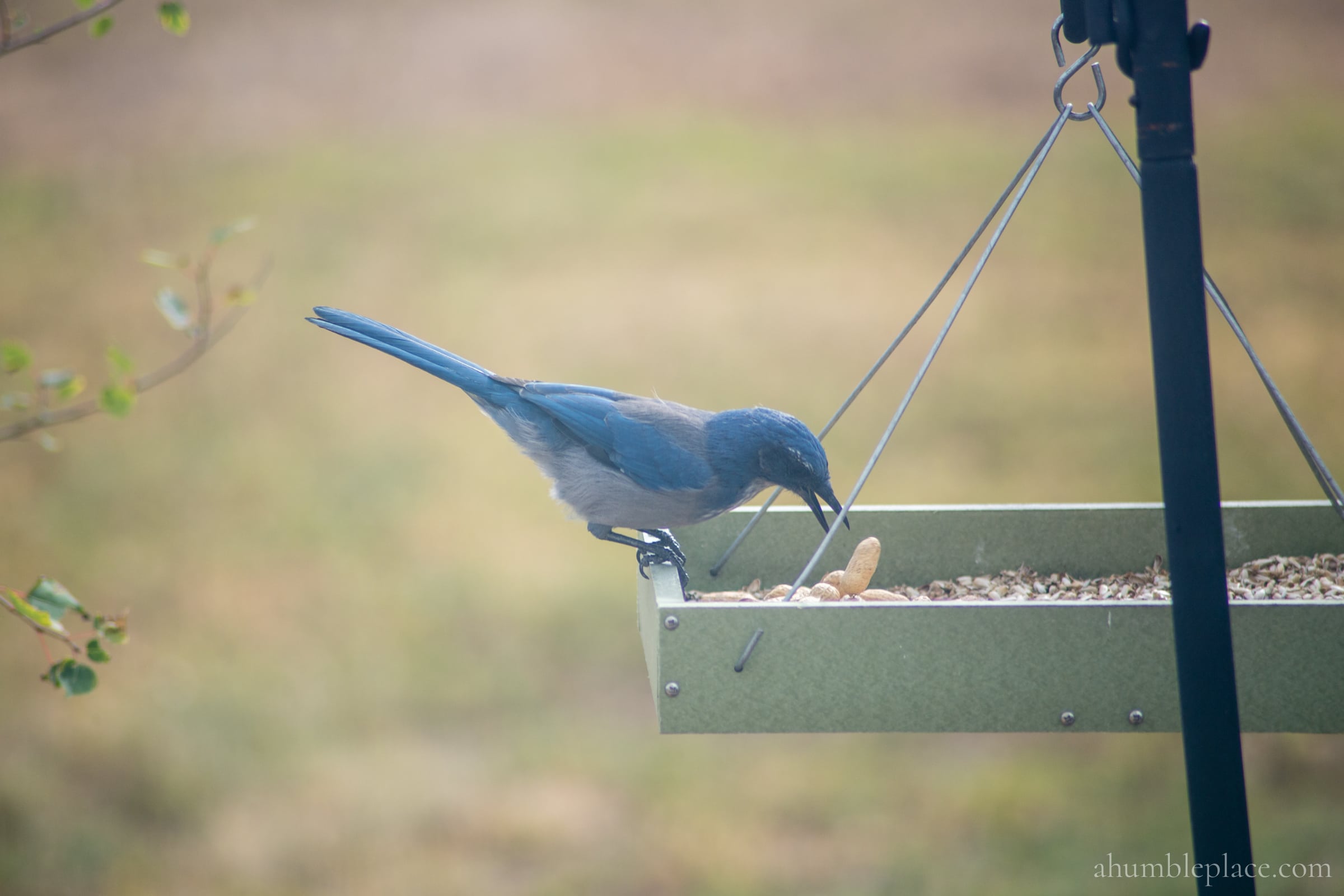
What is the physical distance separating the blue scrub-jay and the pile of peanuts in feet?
0.68

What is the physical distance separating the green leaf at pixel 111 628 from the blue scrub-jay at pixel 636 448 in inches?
51.9

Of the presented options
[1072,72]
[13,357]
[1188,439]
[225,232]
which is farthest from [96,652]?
[1072,72]

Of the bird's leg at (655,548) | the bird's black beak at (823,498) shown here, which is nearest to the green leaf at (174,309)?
the bird's leg at (655,548)

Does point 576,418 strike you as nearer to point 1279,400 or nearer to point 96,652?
point 96,652

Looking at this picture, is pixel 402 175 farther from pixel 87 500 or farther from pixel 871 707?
pixel 871 707

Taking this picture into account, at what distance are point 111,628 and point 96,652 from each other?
0.19ft

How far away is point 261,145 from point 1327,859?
311 inches

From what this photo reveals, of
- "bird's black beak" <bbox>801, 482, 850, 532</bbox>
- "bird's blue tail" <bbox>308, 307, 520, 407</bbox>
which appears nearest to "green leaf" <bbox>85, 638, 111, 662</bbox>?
"bird's blue tail" <bbox>308, 307, 520, 407</bbox>

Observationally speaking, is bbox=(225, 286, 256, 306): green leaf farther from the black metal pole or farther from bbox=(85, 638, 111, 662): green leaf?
the black metal pole

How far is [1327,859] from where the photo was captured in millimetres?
5410

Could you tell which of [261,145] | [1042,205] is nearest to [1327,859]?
[1042,205]

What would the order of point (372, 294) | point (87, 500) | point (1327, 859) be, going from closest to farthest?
point (1327, 859) → point (87, 500) → point (372, 294)

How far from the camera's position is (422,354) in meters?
3.54

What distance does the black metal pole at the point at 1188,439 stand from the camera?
6.38 feet
